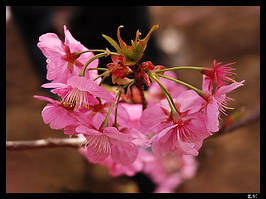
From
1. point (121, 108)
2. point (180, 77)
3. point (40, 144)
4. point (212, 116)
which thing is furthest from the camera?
point (180, 77)

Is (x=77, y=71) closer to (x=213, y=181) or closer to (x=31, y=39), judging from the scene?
(x=31, y=39)

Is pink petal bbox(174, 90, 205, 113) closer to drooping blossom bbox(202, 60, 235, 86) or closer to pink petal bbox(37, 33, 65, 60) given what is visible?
drooping blossom bbox(202, 60, 235, 86)

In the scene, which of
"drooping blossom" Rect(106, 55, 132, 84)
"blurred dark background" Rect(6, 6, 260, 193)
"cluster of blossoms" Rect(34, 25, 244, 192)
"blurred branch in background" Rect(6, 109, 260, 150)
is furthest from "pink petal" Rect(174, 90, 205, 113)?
"blurred dark background" Rect(6, 6, 260, 193)

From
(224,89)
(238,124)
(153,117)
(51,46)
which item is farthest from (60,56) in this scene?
(238,124)

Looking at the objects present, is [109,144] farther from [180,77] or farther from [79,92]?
[180,77]

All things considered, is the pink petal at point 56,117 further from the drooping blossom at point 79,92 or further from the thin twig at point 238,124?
the thin twig at point 238,124
